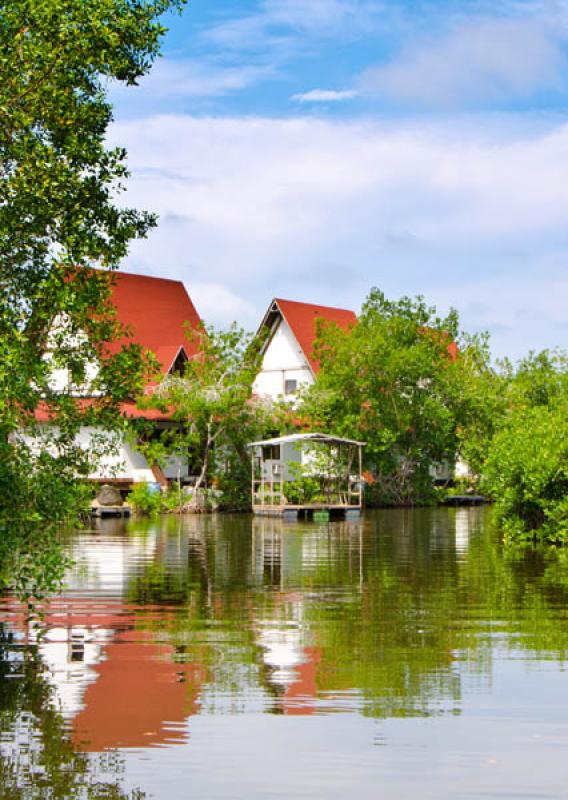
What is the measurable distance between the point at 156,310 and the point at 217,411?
13816 mm

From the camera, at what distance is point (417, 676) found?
11.8 metres

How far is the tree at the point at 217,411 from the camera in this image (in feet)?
165

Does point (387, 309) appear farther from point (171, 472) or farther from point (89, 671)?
point (89, 671)

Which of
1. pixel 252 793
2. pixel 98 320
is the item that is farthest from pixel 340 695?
pixel 98 320

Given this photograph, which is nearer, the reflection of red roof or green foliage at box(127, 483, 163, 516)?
the reflection of red roof

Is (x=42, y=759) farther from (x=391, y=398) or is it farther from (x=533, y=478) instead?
(x=391, y=398)

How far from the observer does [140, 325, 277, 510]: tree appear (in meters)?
50.4

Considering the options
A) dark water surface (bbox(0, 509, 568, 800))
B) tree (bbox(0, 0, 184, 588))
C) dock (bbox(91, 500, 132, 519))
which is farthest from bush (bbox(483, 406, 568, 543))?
dock (bbox(91, 500, 132, 519))

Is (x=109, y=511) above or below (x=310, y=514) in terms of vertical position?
above

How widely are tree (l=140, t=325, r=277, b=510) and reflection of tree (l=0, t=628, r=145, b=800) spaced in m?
38.9

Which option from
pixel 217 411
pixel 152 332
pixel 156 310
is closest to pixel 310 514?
pixel 217 411

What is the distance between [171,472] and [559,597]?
122 ft

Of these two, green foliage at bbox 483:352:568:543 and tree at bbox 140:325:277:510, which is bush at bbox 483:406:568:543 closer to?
green foliage at bbox 483:352:568:543

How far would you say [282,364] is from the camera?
209 ft
